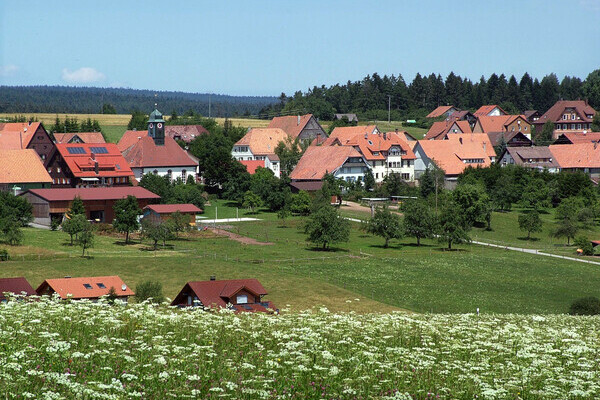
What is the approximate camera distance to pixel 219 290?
42.9m

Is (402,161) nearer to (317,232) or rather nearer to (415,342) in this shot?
(317,232)

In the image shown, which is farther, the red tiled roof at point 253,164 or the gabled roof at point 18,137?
the red tiled roof at point 253,164

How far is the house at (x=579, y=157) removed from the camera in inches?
4766

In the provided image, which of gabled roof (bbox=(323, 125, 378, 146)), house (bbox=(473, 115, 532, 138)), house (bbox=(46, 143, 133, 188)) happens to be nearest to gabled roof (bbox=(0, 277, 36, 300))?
house (bbox=(46, 143, 133, 188))

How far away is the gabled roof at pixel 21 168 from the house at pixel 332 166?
96.2ft

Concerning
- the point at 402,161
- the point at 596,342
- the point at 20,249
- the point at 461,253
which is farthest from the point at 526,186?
the point at 596,342

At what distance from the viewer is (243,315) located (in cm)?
2347

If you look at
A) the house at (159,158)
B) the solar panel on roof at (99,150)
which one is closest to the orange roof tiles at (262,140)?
the house at (159,158)

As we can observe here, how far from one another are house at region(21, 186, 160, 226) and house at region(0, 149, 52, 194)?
6271 mm

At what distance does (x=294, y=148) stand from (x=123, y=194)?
46113 millimetres

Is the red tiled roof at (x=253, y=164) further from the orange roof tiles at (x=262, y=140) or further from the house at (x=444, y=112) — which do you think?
the house at (x=444, y=112)

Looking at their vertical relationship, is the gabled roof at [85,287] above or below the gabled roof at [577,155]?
below

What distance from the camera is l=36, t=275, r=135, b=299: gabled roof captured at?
4384 cm

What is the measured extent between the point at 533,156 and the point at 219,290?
90332mm
